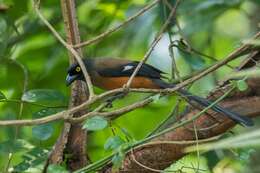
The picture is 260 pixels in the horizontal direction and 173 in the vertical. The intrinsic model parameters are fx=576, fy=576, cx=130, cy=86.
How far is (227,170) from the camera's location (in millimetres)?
2594

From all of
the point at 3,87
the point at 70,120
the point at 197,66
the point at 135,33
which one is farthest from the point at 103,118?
the point at 135,33

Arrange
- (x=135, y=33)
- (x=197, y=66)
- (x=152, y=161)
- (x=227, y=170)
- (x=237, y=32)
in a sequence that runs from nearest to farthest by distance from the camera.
→ (x=227, y=170) → (x=152, y=161) → (x=197, y=66) → (x=135, y=33) → (x=237, y=32)

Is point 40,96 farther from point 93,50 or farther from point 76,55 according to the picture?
point 93,50

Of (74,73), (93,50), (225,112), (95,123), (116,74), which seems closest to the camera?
(95,123)

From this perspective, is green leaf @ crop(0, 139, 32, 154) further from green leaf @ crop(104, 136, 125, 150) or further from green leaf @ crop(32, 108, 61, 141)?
green leaf @ crop(104, 136, 125, 150)

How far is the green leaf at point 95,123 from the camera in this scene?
222cm

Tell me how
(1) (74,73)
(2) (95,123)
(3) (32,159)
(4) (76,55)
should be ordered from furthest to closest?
(1) (74,73)
(3) (32,159)
(4) (76,55)
(2) (95,123)

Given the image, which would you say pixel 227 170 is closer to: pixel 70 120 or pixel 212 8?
pixel 70 120

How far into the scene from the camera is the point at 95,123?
2246 millimetres

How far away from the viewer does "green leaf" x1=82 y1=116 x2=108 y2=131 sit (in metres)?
2.22

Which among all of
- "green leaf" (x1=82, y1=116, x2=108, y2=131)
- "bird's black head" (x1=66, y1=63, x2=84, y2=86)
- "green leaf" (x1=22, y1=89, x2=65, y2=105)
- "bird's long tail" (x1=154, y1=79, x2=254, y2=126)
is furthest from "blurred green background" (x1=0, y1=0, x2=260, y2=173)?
"green leaf" (x1=82, y1=116, x2=108, y2=131)

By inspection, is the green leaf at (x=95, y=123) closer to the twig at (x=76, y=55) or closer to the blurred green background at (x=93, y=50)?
the twig at (x=76, y=55)

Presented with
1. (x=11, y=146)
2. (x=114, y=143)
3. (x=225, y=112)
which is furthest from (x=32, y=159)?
(x=225, y=112)

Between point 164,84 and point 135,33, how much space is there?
1.03 meters
